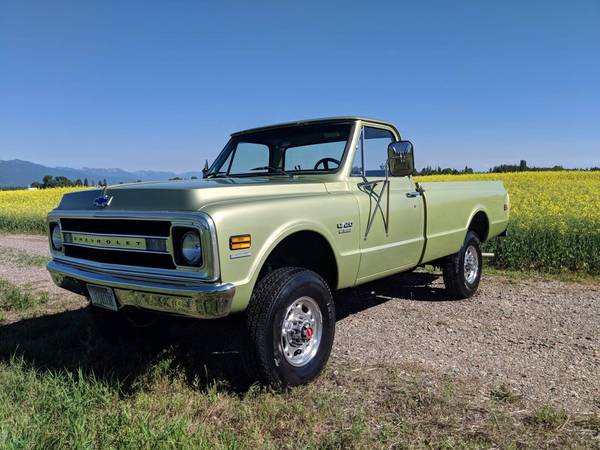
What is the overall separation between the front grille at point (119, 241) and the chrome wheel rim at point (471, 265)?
409 centimetres

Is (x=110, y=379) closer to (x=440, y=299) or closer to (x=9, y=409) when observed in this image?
(x=9, y=409)

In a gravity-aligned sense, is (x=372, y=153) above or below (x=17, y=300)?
above

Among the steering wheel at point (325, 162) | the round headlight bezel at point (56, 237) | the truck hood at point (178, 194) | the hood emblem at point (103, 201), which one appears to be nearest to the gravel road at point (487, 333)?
the truck hood at point (178, 194)

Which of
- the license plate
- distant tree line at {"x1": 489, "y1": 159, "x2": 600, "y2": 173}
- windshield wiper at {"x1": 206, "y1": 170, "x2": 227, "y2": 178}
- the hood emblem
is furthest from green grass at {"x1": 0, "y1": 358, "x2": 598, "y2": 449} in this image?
distant tree line at {"x1": 489, "y1": 159, "x2": 600, "y2": 173}

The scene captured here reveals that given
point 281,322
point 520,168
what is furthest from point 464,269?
point 520,168

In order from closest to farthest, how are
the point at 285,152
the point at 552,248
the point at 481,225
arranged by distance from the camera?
the point at 285,152 → the point at 481,225 → the point at 552,248

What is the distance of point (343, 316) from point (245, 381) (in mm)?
2094

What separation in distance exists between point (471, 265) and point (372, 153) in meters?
2.42

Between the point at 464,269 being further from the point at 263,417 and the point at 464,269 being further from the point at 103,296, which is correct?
the point at 103,296

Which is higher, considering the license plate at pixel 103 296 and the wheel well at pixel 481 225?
the wheel well at pixel 481 225

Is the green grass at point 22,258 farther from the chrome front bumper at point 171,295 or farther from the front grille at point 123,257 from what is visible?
the chrome front bumper at point 171,295

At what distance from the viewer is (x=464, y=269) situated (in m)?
5.92

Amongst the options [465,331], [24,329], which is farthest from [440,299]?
[24,329]

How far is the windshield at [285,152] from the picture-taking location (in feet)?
14.7
